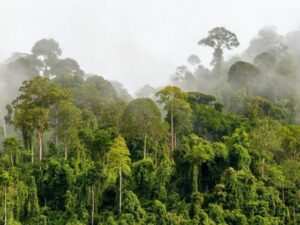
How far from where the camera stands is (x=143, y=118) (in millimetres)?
39250

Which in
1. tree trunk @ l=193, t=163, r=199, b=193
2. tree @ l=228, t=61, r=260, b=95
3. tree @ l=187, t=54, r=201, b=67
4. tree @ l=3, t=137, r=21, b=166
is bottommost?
tree trunk @ l=193, t=163, r=199, b=193

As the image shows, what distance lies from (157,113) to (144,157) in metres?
3.28

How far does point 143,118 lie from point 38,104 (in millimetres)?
7695

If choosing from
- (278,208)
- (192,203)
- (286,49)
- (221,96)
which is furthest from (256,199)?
(286,49)

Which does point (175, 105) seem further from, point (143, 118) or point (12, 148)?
point (12, 148)

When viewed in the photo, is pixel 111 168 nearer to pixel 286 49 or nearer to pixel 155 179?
pixel 155 179

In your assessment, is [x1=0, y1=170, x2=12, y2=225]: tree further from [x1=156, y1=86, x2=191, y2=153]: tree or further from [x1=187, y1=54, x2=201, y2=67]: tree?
[x1=187, y1=54, x2=201, y2=67]: tree

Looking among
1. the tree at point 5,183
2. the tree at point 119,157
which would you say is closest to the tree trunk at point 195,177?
the tree at point 119,157

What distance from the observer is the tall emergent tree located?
38.3 meters

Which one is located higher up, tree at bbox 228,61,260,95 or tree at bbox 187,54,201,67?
tree at bbox 187,54,201,67

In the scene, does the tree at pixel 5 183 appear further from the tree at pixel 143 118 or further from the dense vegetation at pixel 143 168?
the tree at pixel 143 118

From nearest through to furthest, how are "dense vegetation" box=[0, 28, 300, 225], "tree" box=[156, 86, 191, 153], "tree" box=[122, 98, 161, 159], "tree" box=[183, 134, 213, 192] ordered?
"dense vegetation" box=[0, 28, 300, 225] → "tree" box=[183, 134, 213, 192] → "tree" box=[122, 98, 161, 159] → "tree" box=[156, 86, 191, 153]

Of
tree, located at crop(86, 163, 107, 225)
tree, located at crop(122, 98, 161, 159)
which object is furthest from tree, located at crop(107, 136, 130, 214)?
A: tree, located at crop(122, 98, 161, 159)

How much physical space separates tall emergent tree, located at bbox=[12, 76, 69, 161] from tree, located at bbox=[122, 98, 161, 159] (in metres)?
5.15
